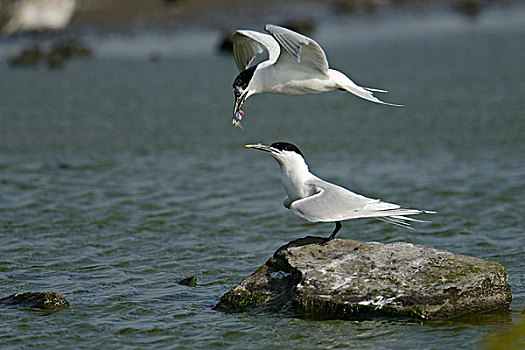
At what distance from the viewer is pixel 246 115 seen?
1895 cm

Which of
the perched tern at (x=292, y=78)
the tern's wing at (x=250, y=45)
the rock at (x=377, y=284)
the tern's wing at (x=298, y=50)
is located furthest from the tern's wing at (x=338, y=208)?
the tern's wing at (x=250, y=45)

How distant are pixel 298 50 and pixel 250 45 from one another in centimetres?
173

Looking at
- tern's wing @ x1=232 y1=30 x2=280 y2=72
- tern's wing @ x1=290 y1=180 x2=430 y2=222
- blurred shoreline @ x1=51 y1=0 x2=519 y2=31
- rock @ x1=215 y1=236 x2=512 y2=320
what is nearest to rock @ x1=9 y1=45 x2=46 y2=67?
blurred shoreline @ x1=51 y1=0 x2=519 y2=31

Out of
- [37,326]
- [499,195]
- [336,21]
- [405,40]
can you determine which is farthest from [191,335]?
[336,21]

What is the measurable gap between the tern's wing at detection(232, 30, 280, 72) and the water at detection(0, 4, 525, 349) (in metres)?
2.21

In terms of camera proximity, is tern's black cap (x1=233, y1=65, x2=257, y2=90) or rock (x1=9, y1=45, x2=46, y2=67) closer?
tern's black cap (x1=233, y1=65, x2=257, y2=90)

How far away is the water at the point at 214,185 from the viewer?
7359 mm

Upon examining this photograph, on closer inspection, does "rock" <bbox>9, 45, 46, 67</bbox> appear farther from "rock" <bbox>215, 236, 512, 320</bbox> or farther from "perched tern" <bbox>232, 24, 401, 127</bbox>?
"rock" <bbox>215, 236, 512, 320</bbox>

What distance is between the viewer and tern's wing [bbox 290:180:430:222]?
7.27m

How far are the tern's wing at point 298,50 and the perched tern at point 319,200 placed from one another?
73 centimetres

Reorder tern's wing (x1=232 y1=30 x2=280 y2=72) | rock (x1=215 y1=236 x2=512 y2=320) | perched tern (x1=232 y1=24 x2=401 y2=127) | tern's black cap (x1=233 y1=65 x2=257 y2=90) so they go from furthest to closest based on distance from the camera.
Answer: tern's wing (x1=232 y1=30 x2=280 y2=72) < tern's black cap (x1=233 y1=65 x2=257 y2=90) < perched tern (x1=232 y1=24 x2=401 y2=127) < rock (x1=215 y1=236 x2=512 y2=320)

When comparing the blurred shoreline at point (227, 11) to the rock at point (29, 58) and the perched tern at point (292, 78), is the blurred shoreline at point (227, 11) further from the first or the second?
the perched tern at point (292, 78)

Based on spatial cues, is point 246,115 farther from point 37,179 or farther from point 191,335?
point 191,335

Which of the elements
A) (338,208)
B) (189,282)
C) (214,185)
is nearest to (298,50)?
(338,208)
